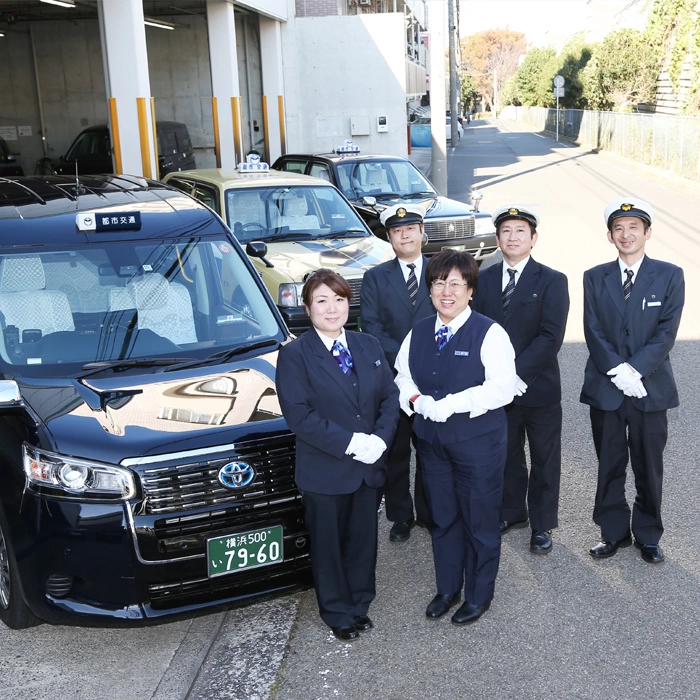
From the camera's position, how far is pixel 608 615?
173 inches

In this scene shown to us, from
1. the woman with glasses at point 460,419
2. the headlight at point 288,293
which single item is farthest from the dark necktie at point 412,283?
the headlight at point 288,293

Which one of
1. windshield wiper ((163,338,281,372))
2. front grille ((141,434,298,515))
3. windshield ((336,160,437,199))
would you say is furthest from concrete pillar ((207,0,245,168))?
front grille ((141,434,298,515))

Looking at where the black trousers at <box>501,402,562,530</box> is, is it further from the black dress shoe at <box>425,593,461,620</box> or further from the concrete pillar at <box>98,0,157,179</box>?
the concrete pillar at <box>98,0,157,179</box>

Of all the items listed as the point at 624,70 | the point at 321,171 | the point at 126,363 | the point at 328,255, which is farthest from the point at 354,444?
the point at 624,70

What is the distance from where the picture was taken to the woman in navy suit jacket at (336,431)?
3.96m

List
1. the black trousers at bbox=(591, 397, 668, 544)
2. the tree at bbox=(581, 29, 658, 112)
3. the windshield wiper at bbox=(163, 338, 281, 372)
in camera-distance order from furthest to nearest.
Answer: the tree at bbox=(581, 29, 658, 112) → the black trousers at bbox=(591, 397, 668, 544) → the windshield wiper at bbox=(163, 338, 281, 372)

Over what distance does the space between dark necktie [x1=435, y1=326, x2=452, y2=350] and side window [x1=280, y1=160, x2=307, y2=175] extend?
10362 mm

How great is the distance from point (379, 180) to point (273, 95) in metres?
12.8

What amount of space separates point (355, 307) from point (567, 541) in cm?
424

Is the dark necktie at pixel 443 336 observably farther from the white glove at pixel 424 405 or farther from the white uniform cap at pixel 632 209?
the white uniform cap at pixel 632 209

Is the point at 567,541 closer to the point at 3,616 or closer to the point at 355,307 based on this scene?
the point at 3,616

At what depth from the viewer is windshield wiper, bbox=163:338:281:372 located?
464cm

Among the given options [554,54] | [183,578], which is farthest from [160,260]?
[554,54]

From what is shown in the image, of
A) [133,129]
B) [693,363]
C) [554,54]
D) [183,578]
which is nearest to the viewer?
[183,578]
